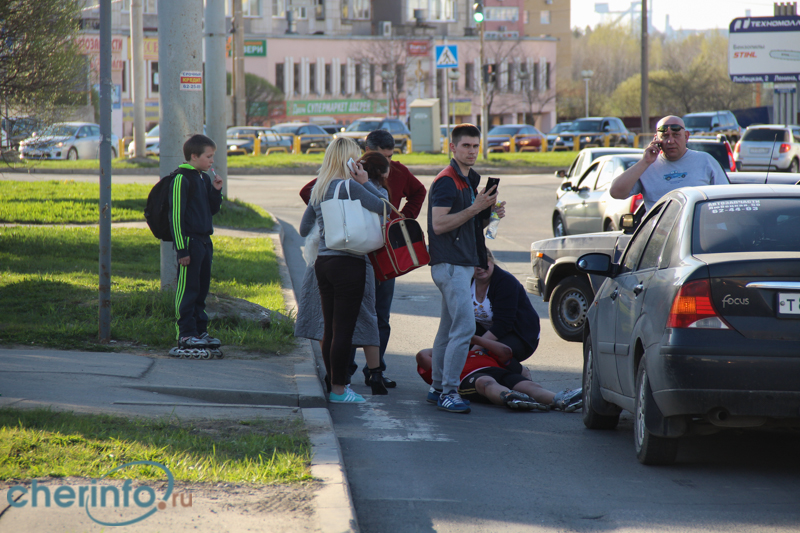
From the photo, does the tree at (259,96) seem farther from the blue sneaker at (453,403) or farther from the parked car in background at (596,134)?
the blue sneaker at (453,403)

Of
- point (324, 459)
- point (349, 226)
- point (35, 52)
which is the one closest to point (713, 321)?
point (324, 459)

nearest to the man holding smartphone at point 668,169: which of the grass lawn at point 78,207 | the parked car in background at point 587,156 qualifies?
the parked car in background at point 587,156

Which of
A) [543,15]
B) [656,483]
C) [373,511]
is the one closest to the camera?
[373,511]

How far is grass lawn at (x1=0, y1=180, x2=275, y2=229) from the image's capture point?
1670 cm

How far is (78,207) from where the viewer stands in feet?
58.4

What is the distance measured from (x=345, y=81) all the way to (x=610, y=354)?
66439 mm

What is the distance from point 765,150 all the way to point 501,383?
89.5 ft

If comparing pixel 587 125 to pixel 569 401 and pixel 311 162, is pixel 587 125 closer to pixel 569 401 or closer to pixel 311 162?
pixel 311 162

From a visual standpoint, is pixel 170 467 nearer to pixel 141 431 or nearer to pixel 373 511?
pixel 141 431

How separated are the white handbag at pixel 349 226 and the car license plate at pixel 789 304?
2.89 metres

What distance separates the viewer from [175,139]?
9.23 meters

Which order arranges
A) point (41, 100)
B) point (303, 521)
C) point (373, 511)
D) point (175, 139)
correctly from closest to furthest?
point (303, 521) < point (373, 511) < point (175, 139) < point (41, 100)

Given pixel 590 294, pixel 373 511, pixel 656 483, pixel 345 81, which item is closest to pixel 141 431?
pixel 373 511

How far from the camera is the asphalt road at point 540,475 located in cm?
433
